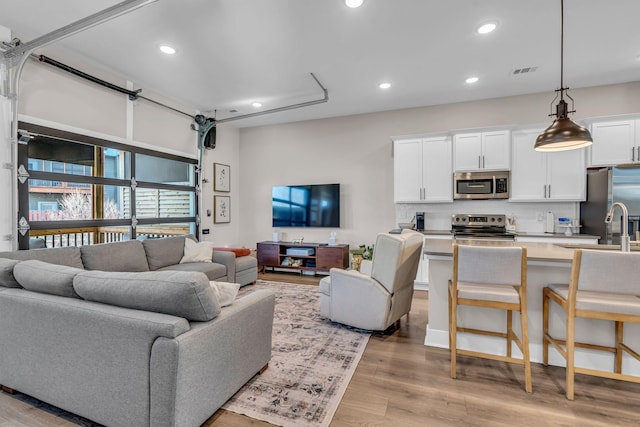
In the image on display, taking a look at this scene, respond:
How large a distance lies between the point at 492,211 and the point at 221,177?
5.00m

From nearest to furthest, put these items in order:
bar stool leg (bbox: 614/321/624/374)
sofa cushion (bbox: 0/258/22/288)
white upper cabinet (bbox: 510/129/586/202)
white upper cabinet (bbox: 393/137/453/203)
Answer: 1. sofa cushion (bbox: 0/258/22/288)
2. bar stool leg (bbox: 614/321/624/374)
3. white upper cabinet (bbox: 510/129/586/202)
4. white upper cabinet (bbox: 393/137/453/203)

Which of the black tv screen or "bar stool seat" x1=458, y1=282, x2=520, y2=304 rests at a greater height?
the black tv screen

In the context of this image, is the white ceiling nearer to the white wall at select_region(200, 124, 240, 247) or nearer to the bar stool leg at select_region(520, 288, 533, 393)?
the white wall at select_region(200, 124, 240, 247)

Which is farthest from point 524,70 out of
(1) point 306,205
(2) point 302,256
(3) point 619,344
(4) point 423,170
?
(2) point 302,256

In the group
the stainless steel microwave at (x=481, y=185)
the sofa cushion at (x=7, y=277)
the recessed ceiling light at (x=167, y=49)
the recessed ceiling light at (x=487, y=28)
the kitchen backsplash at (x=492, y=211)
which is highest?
the recessed ceiling light at (x=167, y=49)

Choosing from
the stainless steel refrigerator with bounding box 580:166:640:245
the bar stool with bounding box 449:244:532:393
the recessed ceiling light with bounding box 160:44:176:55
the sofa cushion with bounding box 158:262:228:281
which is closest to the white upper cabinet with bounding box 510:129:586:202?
the stainless steel refrigerator with bounding box 580:166:640:245

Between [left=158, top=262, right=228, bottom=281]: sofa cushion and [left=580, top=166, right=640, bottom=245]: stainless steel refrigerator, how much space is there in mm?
5032

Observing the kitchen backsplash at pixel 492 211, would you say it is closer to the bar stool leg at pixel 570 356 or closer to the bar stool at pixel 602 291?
the bar stool at pixel 602 291

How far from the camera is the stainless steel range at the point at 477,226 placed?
455 cm

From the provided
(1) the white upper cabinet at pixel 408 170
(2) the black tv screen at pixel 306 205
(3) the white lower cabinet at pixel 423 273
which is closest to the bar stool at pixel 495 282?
(3) the white lower cabinet at pixel 423 273

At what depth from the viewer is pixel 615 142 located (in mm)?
3965

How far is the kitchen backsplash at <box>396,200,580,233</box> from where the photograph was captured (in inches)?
176

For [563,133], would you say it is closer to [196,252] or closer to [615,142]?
[615,142]

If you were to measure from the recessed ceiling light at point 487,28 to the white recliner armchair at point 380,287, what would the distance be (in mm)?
2161
